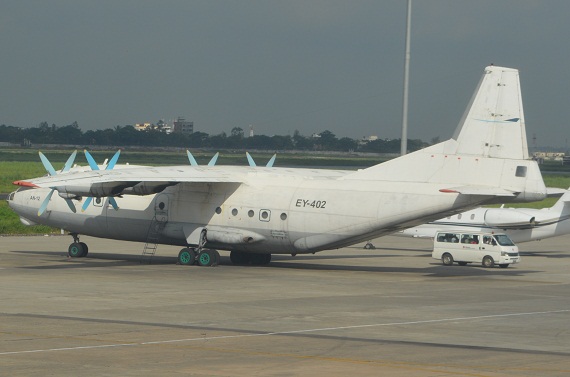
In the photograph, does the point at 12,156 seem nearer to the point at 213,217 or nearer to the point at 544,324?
the point at 213,217

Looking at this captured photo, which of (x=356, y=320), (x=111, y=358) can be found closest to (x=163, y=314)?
(x=356, y=320)

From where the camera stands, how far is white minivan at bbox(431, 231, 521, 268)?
43.8 meters

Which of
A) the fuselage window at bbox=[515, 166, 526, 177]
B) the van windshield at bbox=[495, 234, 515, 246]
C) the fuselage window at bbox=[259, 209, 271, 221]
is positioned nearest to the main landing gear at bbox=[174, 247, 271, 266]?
the fuselage window at bbox=[259, 209, 271, 221]

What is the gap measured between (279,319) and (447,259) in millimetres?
22187

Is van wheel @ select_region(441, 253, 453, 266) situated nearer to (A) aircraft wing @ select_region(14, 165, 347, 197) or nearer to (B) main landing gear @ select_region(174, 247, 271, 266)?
(A) aircraft wing @ select_region(14, 165, 347, 197)

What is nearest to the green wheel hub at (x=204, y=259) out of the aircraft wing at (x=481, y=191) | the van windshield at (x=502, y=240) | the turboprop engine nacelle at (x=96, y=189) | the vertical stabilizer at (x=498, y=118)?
the turboprop engine nacelle at (x=96, y=189)

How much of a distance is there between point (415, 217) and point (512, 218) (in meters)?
15.9

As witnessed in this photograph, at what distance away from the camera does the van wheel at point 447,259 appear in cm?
4556

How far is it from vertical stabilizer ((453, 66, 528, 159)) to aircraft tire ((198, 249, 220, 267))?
11.8 m

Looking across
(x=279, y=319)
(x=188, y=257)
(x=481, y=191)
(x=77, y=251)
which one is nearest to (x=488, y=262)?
(x=481, y=191)

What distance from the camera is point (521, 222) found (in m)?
51.0

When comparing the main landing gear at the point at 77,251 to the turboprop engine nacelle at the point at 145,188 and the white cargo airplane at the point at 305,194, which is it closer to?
the white cargo airplane at the point at 305,194

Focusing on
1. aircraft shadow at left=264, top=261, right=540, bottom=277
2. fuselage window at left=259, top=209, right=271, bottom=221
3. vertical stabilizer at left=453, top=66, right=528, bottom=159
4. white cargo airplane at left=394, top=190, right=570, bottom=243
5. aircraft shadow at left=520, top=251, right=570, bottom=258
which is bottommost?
aircraft shadow at left=520, top=251, right=570, bottom=258

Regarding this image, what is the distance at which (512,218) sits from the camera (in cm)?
5119
